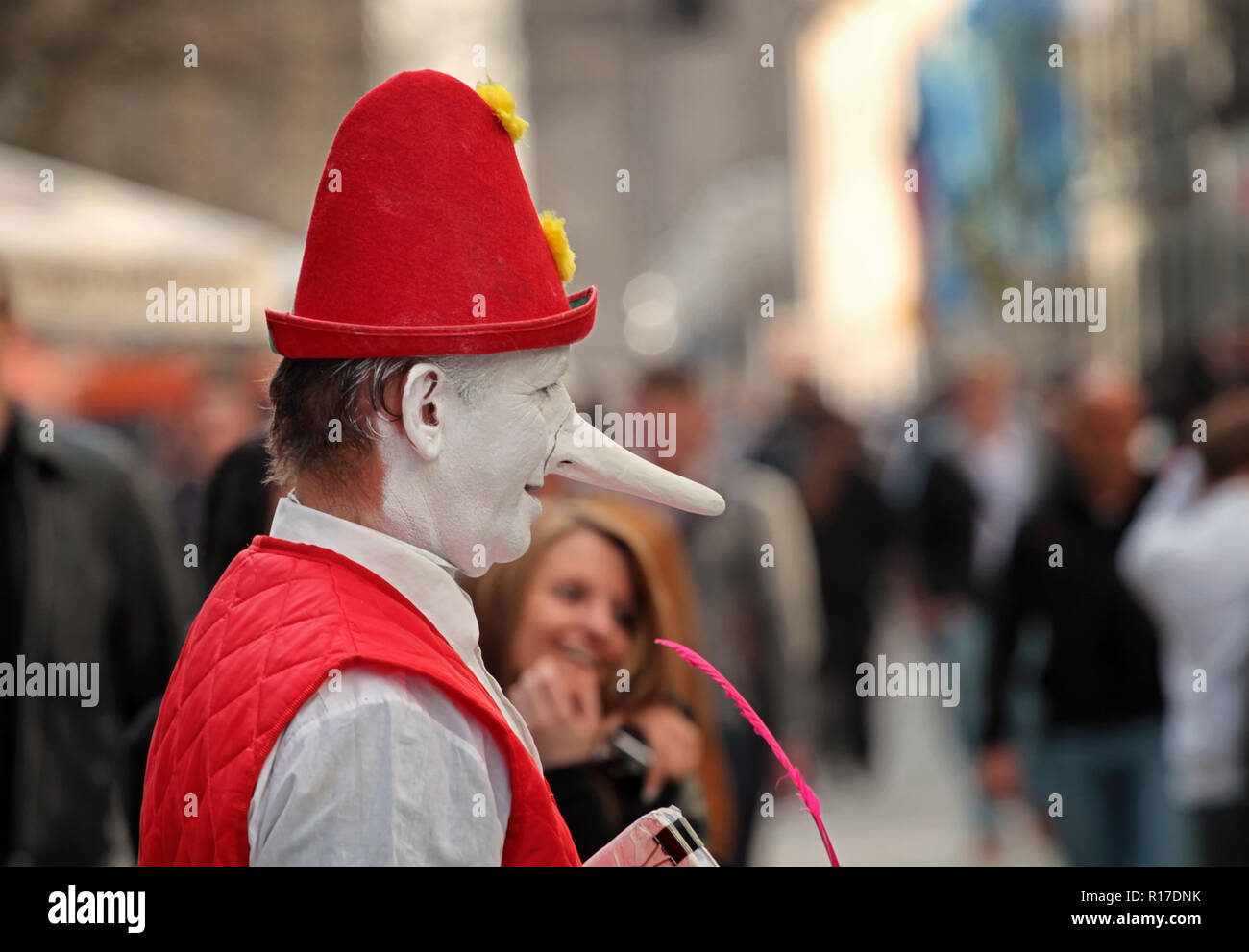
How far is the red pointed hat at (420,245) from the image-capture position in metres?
1.45

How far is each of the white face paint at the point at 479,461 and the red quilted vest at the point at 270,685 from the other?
0.08 metres

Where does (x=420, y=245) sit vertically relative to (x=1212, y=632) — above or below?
above

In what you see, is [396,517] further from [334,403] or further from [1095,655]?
[1095,655]

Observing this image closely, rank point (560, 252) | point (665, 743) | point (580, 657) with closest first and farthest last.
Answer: point (560, 252)
point (580, 657)
point (665, 743)

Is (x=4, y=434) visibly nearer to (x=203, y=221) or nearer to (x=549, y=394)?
(x=549, y=394)

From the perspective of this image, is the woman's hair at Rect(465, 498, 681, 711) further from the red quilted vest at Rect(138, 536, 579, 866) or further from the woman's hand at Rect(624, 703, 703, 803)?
the red quilted vest at Rect(138, 536, 579, 866)

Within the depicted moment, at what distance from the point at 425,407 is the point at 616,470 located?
7.5 inches

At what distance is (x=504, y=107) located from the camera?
1523 millimetres

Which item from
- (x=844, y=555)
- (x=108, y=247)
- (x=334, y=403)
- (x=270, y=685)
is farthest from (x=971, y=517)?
(x=270, y=685)

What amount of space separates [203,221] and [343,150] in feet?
24.1

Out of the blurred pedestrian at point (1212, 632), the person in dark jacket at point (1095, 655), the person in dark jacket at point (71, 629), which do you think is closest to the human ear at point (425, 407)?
the person in dark jacket at point (71, 629)

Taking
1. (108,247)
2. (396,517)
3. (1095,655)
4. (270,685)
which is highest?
(108,247)

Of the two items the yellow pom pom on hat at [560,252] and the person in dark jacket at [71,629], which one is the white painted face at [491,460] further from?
the person in dark jacket at [71,629]

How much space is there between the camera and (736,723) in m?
4.99
